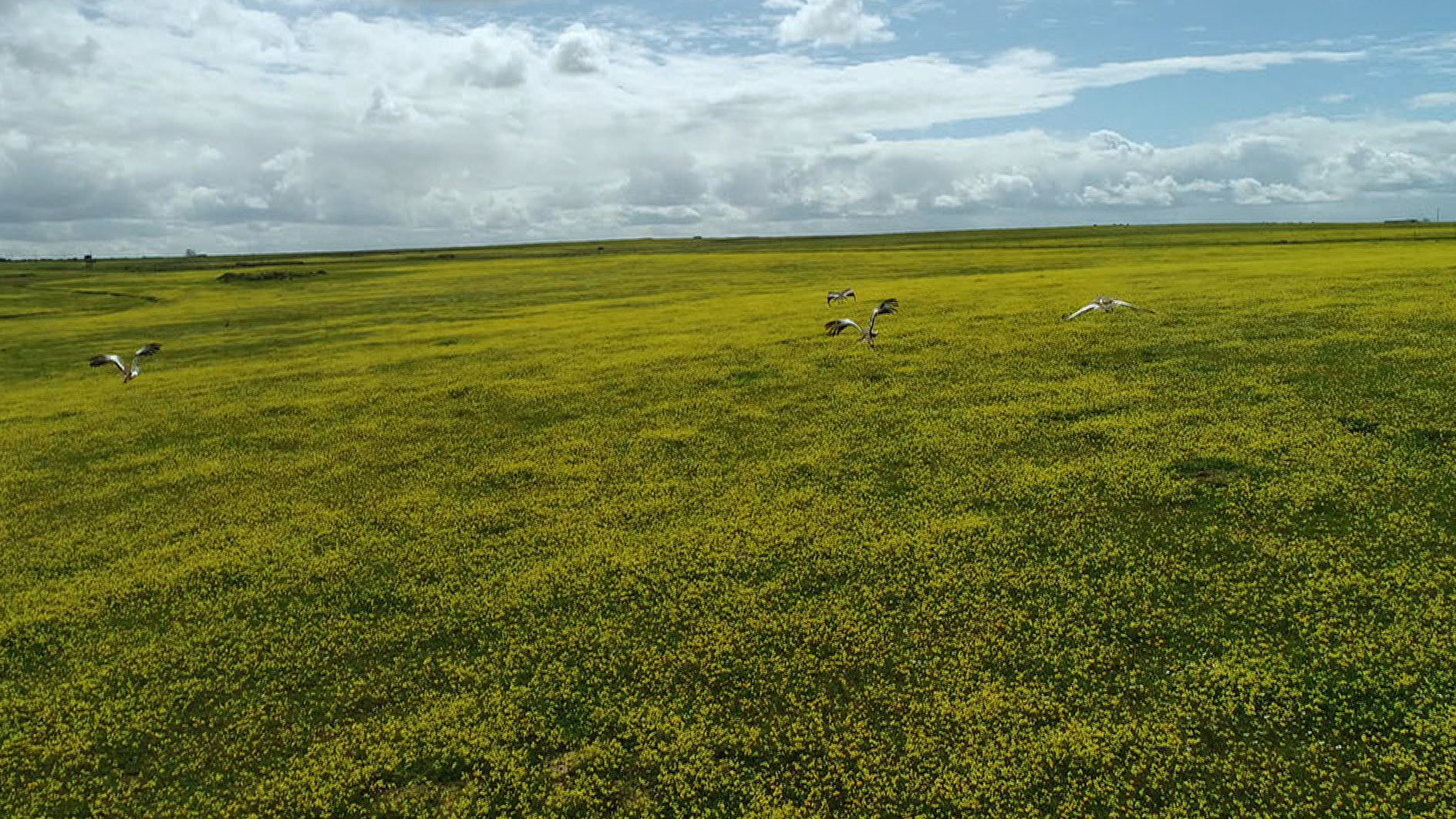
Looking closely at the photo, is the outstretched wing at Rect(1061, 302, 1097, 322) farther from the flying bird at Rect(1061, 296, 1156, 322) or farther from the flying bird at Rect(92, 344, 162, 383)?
the flying bird at Rect(92, 344, 162, 383)

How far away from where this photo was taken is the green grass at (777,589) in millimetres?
7180

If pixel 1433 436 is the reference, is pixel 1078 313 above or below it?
above

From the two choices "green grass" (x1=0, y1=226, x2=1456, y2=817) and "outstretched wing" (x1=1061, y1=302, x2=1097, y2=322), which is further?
"outstretched wing" (x1=1061, y1=302, x2=1097, y2=322)

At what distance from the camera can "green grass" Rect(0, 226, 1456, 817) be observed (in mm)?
7180

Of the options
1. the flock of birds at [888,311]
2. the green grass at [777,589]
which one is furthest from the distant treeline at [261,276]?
the flock of birds at [888,311]

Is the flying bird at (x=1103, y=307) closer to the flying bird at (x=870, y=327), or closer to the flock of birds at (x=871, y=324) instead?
the flock of birds at (x=871, y=324)

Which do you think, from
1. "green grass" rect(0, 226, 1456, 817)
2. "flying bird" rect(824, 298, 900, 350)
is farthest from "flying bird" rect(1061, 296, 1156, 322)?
"flying bird" rect(824, 298, 900, 350)

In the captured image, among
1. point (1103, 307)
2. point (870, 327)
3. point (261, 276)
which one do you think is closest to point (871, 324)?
point (870, 327)

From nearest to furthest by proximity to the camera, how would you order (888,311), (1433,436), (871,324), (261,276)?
(1433,436), (871,324), (888,311), (261,276)

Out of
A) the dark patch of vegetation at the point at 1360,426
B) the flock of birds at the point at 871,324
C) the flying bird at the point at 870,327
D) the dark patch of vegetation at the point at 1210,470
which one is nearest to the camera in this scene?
the dark patch of vegetation at the point at 1210,470

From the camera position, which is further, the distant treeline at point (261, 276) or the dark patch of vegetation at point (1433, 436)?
the distant treeline at point (261, 276)

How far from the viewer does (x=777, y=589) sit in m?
9.95

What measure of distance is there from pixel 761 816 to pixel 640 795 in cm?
107

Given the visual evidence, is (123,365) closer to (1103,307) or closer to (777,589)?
(777,589)
